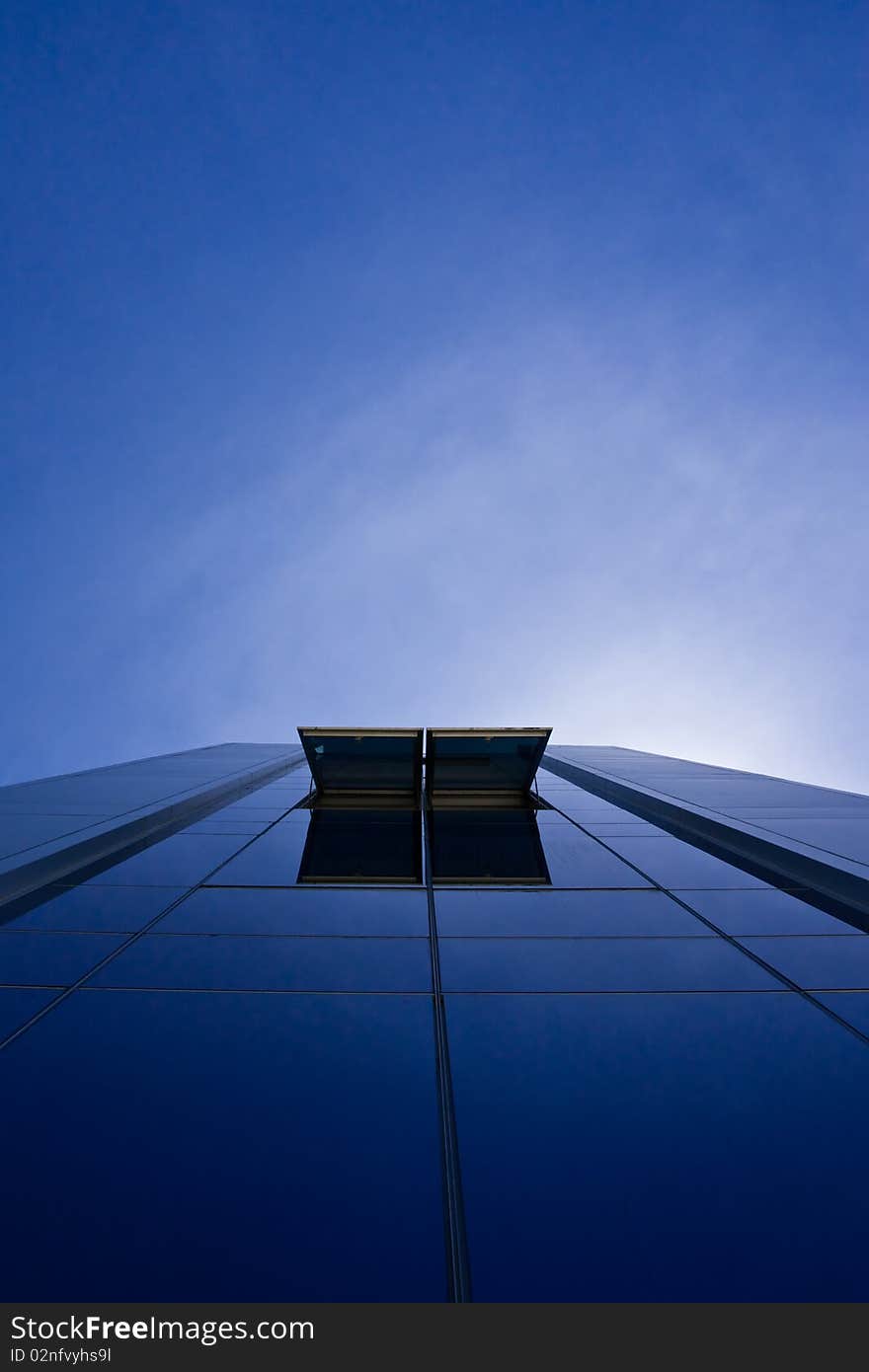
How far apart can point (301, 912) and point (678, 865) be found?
15.5ft

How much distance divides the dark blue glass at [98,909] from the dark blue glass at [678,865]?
5.56m

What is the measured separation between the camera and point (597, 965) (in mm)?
4801

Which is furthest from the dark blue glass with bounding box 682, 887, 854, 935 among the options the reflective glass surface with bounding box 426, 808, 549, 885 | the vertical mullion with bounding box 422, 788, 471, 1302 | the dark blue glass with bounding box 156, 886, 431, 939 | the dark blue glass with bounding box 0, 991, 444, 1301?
the dark blue glass with bounding box 0, 991, 444, 1301

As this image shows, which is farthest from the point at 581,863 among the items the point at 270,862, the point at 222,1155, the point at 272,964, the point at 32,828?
the point at 32,828

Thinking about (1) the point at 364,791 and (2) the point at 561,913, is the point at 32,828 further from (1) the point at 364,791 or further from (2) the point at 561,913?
(2) the point at 561,913

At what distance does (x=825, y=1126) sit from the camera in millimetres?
3258

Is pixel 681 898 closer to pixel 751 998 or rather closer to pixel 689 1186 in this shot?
pixel 751 998

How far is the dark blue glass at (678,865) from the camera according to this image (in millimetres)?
6664

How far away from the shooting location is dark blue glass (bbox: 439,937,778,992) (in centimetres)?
452

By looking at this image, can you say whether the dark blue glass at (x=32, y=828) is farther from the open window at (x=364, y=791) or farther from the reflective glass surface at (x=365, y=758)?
the reflective glass surface at (x=365, y=758)

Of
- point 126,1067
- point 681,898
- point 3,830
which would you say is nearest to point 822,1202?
point 681,898

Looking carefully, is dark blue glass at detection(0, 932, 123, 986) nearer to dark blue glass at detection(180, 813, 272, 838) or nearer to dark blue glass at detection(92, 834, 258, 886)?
dark blue glass at detection(92, 834, 258, 886)
